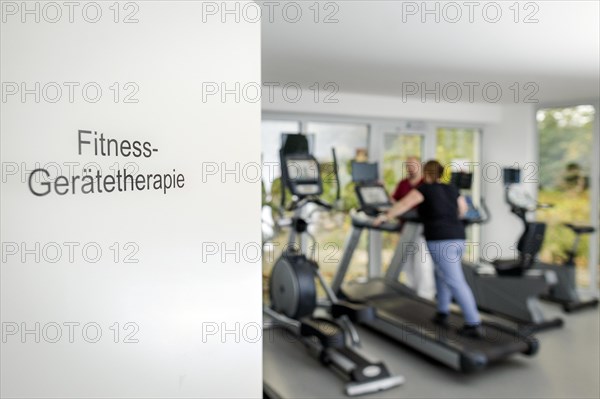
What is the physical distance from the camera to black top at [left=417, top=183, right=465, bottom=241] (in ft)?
12.2

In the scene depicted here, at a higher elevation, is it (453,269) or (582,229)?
(582,229)

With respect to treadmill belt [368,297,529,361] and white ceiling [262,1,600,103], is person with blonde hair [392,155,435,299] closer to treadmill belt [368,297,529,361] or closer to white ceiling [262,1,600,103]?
treadmill belt [368,297,529,361]

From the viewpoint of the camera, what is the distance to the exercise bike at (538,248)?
5043 mm

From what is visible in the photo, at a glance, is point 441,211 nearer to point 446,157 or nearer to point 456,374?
point 456,374

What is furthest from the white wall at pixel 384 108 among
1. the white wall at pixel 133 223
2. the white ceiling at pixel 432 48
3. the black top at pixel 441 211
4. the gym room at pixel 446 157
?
the white wall at pixel 133 223

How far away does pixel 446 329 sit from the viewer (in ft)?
12.8

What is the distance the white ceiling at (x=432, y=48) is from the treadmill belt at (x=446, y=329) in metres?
2.12

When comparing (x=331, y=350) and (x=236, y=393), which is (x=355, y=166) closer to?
(x=331, y=350)

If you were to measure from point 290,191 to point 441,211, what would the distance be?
1167 millimetres

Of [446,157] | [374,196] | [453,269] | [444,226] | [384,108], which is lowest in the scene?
[453,269]

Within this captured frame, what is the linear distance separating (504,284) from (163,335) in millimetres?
4010

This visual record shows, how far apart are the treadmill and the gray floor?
124mm

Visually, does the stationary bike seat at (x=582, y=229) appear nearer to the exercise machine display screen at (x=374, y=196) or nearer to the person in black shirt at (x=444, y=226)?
the person in black shirt at (x=444, y=226)

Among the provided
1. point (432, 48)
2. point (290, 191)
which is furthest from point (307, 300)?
point (432, 48)
